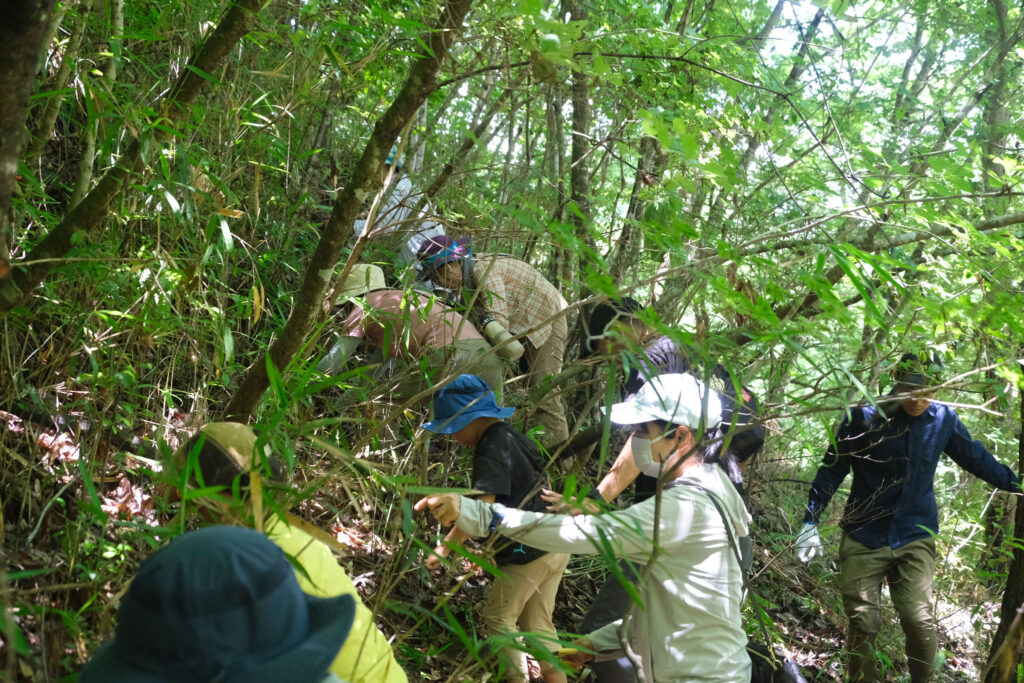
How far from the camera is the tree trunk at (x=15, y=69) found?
1.20 metres

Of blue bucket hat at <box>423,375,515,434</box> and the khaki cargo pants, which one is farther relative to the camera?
the khaki cargo pants

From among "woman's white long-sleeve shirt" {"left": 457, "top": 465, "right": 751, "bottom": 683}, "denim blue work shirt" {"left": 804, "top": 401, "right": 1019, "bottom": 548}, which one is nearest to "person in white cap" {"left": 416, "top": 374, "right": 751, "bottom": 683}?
"woman's white long-sleeve shirt" {"left": 457, "top": 465, "right": 751, "bottom": 683}

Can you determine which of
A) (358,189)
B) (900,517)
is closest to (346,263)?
(358,189)

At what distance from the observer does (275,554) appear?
4.50 feet

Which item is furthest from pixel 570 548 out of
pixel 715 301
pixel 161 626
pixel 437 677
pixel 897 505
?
pixel 897 505

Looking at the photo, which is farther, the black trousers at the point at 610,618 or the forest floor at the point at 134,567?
the black trousers at the point at 610,618

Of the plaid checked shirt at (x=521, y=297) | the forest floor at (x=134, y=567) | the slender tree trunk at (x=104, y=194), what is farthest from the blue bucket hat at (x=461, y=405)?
the slender tree trunk at (x=104, y=194)

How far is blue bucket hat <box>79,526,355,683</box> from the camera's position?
4.04 ft

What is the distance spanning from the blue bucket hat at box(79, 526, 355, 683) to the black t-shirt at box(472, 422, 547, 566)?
1.66 meters

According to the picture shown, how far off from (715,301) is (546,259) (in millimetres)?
2927

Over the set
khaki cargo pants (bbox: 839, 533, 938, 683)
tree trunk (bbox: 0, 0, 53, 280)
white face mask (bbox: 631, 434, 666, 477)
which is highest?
tree trunk (bbox: 0, 0, 53, 280)

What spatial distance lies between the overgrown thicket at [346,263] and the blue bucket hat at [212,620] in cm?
19

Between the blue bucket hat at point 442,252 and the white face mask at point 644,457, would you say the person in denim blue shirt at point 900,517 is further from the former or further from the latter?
the blue bucket hat at point 442,252

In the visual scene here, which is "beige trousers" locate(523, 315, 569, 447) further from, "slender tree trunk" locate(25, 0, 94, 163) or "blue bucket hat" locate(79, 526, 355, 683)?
"blue bucket hat" locate(79, 526, 355, 683)
